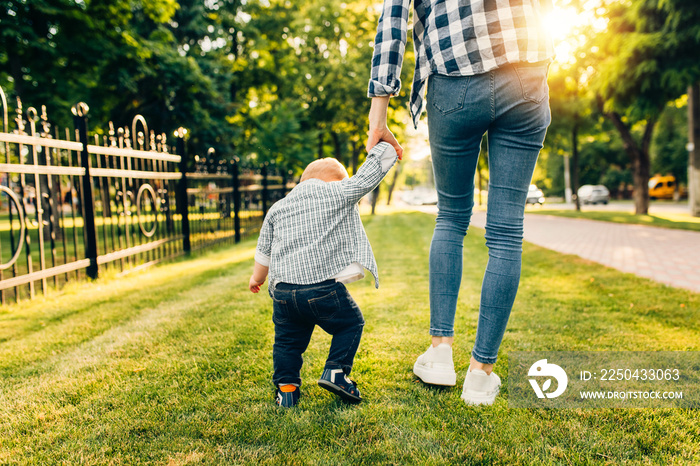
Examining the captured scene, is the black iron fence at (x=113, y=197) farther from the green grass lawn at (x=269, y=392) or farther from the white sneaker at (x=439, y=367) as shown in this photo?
the white sneaker at (x=439, y=367)

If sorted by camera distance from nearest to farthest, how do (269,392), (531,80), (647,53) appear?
1. (531,80)
2. (269,392)
3. (647,53)

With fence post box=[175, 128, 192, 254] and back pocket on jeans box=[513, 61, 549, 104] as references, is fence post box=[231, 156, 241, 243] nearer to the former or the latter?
fence post box=[175, 128, 192, 254]

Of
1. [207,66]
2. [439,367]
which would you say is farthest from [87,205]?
[207,66]

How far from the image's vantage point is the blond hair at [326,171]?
6.79ft

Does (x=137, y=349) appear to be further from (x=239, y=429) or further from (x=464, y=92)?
(x=464, y=92)

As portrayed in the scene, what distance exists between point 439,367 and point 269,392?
30.3 inches

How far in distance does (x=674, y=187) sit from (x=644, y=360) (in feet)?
140

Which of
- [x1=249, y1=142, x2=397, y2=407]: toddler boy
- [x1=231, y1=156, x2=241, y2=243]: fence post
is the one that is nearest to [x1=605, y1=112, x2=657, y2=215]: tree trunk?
[x1=231, y1=156, x2=241, y2=243]: fence post

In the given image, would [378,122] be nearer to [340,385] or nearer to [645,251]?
[340,385]

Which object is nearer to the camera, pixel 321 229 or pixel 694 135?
pixel 321 229

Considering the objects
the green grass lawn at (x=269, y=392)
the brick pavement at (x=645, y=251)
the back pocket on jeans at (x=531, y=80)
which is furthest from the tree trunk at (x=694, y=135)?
the back pocket on jeans at (x=531, y=80)

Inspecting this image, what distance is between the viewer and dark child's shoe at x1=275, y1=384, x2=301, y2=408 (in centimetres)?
188

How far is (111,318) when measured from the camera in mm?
3426

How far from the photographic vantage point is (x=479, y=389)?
188 centimetres
